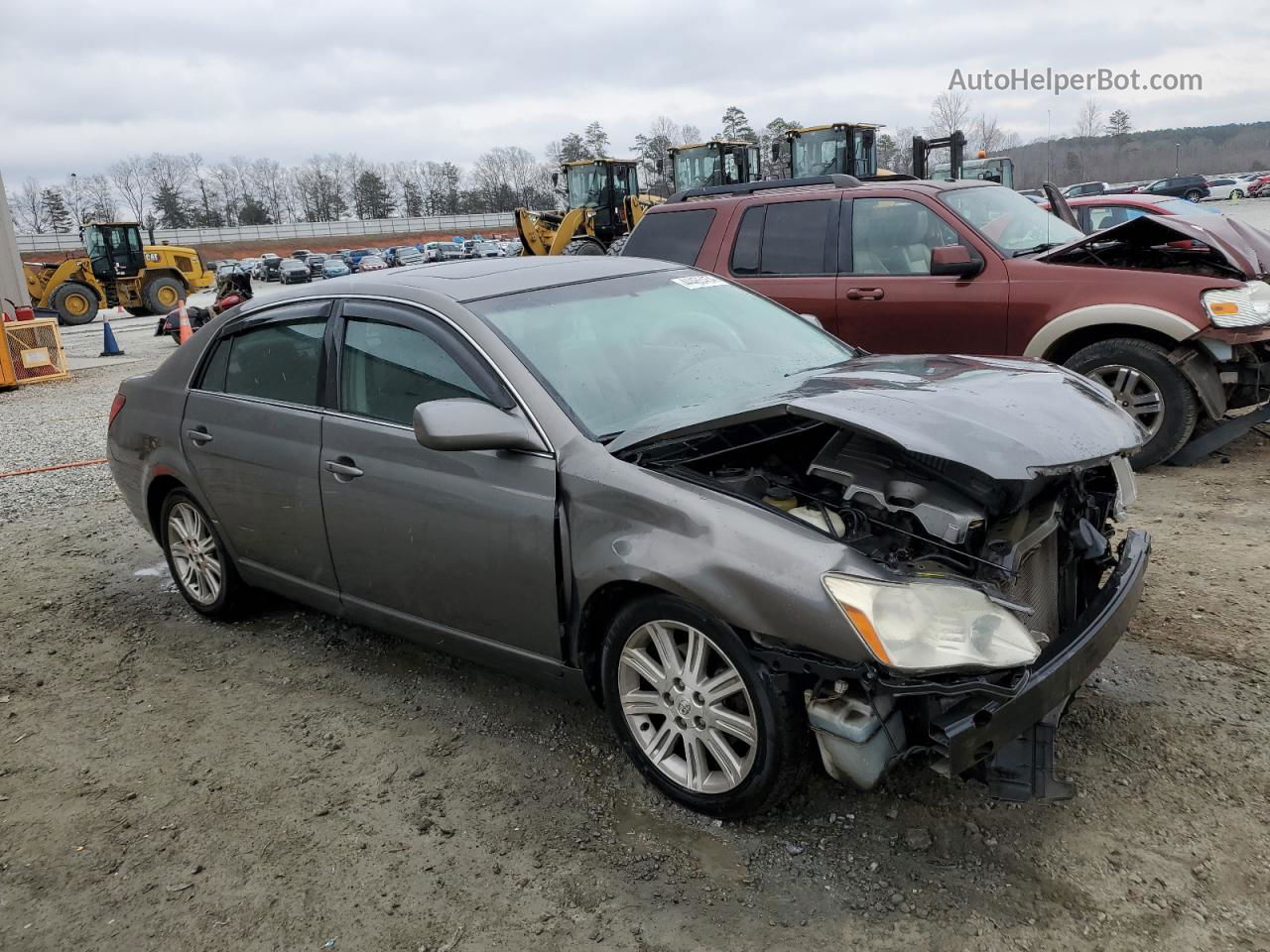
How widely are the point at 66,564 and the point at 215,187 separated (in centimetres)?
11554

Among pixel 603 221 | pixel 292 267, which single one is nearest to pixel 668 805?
pixel 603 221

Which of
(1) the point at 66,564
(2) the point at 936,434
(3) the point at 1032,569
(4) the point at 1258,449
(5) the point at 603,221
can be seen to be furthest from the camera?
(5) the point at 603,221

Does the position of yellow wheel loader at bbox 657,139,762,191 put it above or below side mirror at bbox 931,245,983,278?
above

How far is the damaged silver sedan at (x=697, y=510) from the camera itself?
2.49 metres

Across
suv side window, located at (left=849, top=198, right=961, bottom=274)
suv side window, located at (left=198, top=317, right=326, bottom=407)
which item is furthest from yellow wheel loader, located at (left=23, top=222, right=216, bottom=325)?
suv side window, located at (left=198, top=317, right=326, bottom=407)

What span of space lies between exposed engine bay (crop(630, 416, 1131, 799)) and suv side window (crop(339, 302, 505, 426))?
0.80 m

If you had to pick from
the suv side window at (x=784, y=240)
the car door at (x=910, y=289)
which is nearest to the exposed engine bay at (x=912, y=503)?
the car door at (x=910, y=289)

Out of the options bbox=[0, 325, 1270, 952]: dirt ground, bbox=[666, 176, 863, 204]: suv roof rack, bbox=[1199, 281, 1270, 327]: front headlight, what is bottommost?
bbox=[0, 325, 1270, 952]: dirt ground

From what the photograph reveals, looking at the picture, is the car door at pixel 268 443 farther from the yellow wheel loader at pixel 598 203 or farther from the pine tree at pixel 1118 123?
the pine tree at pixel 1118 123

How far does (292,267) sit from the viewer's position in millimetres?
50562

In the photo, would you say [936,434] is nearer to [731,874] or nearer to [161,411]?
[731,874]

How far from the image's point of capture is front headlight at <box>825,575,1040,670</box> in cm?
238

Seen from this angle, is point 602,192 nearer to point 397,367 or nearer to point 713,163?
point 713,163

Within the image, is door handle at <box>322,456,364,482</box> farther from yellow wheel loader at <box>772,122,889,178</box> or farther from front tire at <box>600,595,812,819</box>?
yellow wheel loader at <box>772,122,889,178</box>
